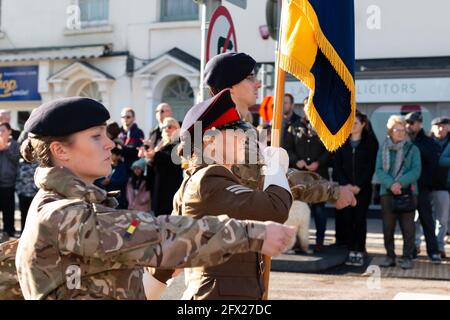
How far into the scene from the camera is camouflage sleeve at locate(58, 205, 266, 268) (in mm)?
2361

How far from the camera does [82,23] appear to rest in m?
19.7

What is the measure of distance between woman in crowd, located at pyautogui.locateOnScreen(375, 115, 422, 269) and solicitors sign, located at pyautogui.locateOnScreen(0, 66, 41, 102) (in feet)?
40.6

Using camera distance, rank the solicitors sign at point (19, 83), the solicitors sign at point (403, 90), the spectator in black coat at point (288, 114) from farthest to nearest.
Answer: the solicitors sign at point (19, 83) < the solicitors sign at point (403, 90) < the spectator in black coat at point (288, 114)

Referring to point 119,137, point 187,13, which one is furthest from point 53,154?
point 187,13

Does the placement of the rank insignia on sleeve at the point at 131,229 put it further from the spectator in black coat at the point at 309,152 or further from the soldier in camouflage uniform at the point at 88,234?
the spectator in black coat at the point at 309,152

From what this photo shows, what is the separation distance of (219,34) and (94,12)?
1349 centimetres

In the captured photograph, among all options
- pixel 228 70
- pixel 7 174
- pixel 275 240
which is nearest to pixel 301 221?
pixel 7 174

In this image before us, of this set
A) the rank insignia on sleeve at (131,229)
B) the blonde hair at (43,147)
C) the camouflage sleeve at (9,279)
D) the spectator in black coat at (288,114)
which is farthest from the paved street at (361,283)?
the rank insignia on sleeve at (131,229)

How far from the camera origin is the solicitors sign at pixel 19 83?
20.1m

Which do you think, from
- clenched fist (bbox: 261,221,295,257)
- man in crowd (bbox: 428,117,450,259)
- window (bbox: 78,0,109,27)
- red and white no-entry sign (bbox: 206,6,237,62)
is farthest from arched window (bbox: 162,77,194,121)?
clenched fist (bbox: 261,221,295,257)

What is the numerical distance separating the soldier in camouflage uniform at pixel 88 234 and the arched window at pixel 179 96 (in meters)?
15.6

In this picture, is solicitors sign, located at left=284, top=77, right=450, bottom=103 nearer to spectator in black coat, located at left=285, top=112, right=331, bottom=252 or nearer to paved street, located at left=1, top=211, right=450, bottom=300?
spectator in black coat, located at left=285, top=112, right=331, bottom=252

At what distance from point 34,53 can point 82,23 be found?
1.50 m
